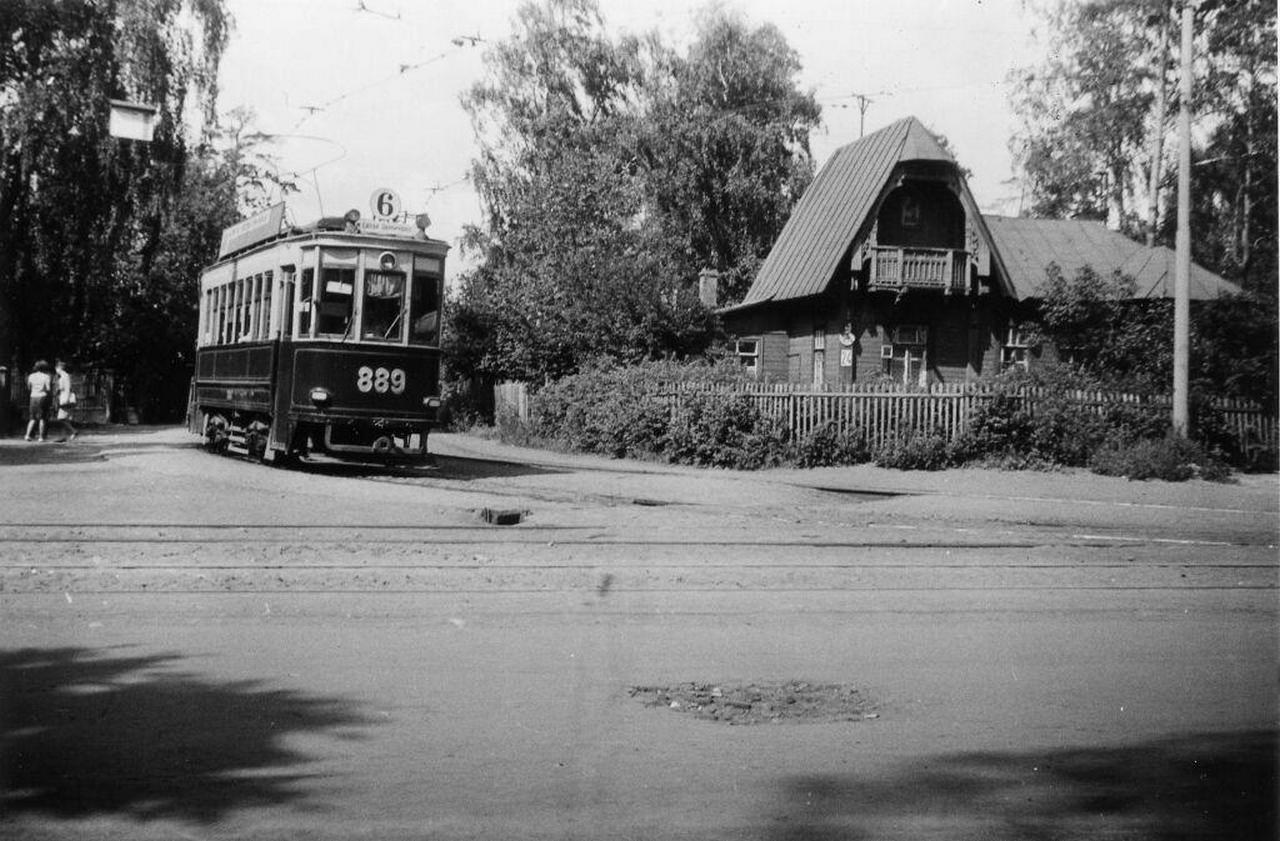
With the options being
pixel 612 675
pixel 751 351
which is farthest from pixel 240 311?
pixel 751 351

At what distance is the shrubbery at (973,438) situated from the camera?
2050 cm

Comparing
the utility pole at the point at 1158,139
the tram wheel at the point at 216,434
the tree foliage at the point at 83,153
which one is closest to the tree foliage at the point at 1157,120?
the utility pole at the point at 1158,139

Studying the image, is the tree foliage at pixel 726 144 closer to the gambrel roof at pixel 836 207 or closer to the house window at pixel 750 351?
the gambrel roof at pixel 836 207

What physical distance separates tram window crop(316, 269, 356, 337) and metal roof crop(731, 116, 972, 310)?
1633 cm

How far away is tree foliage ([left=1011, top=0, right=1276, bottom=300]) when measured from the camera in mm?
15133

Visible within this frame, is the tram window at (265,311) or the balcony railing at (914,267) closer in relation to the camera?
the tram window at (265,311)

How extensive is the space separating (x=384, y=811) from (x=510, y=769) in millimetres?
572

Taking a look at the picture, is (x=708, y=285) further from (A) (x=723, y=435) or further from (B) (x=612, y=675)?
(B) (x=612, y=675)

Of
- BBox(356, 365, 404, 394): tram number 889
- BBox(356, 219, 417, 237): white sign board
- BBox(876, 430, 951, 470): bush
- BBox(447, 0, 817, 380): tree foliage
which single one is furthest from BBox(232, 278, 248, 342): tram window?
BBox(876, 430, 951, 470): bush

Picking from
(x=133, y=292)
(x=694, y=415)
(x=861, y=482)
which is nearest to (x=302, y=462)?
(x=694, y=415)

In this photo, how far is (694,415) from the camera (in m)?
22.7

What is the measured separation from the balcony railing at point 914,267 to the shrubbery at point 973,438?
9448mm

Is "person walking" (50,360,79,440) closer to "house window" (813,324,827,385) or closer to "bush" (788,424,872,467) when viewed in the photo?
"bush" (788,424,872,467)

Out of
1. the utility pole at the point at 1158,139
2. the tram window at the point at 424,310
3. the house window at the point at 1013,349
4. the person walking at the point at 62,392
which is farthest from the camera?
the house window at the point at 1013,349
